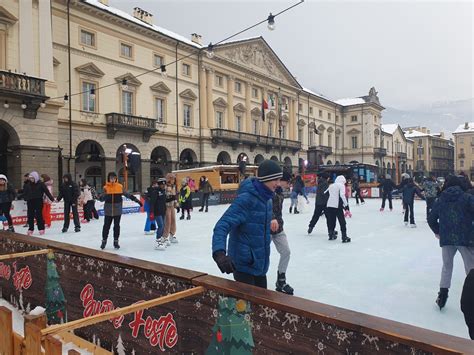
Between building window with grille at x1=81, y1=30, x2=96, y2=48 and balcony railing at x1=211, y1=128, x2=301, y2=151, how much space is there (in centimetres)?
1352

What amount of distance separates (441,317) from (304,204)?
1236 cm

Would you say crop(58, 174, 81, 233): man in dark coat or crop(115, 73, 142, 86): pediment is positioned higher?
crop(115, 73, 142, 86): pediment

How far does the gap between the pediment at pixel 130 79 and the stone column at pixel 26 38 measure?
30.2ft

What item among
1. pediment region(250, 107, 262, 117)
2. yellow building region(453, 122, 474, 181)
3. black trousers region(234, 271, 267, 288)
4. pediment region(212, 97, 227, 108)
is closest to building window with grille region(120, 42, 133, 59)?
pediment region(212, 97, 227, 108)

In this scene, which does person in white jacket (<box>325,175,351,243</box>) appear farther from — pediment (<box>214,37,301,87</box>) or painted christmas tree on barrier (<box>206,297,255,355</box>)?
pediment (<box>214,37,301,87</box>)

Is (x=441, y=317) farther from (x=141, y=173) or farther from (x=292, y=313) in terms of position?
(x=141, y=173)

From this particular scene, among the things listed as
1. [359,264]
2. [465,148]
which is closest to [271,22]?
[359,264]

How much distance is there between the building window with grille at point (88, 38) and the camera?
83.5ft

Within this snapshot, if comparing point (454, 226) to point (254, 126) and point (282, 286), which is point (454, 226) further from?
point (254, 126)

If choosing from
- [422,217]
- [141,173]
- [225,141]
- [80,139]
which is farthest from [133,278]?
[225,141]

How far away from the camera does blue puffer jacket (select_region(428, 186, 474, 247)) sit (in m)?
4.19

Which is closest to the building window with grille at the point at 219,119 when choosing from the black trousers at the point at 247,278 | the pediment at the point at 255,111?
the pediment at the point at 255,111

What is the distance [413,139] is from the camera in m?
86.1

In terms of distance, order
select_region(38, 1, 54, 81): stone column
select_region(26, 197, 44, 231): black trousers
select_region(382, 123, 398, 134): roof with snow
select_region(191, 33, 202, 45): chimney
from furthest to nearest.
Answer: select_region(382, 123, 398, 134): roof with snow, select_region(191, 33, 202, 45): chimney, select_region(38, 1, 54, 81): stone column, select_region(26, 197, 44, 231): black trousers
